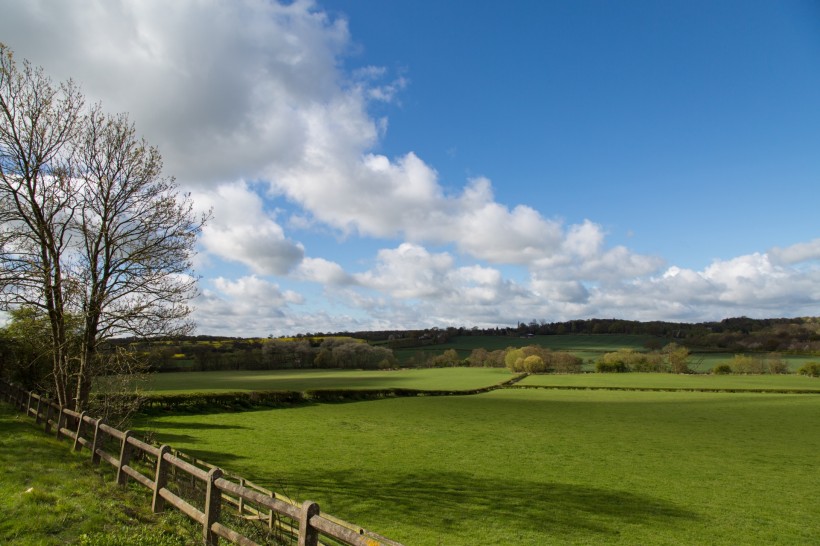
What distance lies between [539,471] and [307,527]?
1793 cm

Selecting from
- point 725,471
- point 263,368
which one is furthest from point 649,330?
point 725,471

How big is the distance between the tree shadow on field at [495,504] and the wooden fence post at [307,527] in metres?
7.40

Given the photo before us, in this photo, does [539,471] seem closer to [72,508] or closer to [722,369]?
[72,508]

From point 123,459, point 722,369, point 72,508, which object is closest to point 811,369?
point 722,369

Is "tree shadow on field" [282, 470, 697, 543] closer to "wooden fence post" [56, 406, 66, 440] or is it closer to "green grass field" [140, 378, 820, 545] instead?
"green grass field" [140, 378, 820, 545]

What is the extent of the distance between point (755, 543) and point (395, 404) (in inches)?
1824

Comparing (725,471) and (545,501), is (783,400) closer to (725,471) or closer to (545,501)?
(725,471)

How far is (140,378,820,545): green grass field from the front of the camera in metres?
14.2

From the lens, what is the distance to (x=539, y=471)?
21484 mm

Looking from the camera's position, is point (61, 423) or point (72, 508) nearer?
point (72, 508)

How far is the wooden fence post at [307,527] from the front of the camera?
6.28 m

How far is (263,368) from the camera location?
125 m

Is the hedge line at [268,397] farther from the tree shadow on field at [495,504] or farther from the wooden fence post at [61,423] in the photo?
the tree shadow on field at [495,504]

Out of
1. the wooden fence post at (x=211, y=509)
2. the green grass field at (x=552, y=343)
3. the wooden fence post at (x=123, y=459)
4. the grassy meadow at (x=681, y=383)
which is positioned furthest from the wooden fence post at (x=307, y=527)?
the green grass field at (x=552, y=343)
